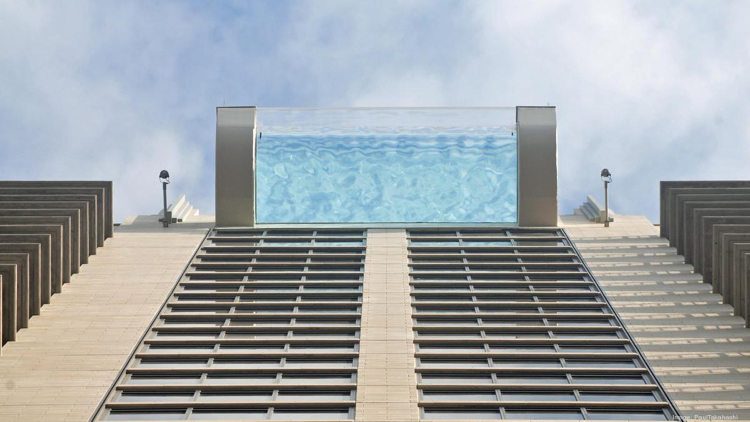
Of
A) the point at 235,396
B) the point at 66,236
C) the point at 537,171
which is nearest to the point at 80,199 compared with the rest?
the point at 66,236

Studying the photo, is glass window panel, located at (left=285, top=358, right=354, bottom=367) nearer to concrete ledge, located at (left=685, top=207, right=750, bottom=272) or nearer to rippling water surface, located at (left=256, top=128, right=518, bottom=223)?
rippling water surface, located at (left=256, top=128, right=518, bottom=223)

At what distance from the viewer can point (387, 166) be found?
83.1ft

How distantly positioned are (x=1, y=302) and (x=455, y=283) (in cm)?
849

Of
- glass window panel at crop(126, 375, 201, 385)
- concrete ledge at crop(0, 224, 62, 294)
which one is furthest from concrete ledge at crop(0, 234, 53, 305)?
glass window panel at crop(126, 375, 201, 385)

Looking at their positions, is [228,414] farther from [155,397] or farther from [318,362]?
[318,362]

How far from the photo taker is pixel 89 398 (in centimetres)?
1673

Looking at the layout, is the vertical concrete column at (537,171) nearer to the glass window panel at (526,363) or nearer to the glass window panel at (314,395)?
the glass window panel at (526,363)

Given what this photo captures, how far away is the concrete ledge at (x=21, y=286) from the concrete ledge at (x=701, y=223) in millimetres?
12994

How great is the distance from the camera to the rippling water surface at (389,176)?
24688 mm

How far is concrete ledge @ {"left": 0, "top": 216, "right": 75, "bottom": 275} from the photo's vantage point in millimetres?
21484

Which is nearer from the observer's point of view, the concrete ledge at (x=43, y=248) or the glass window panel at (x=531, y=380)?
the glass window panel at (x=531, y=380)

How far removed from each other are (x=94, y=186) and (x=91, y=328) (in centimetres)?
554

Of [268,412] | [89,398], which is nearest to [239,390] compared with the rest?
[268,412]

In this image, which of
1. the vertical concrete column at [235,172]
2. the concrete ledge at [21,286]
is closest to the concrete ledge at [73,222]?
the concrete ledge at [21,286]
